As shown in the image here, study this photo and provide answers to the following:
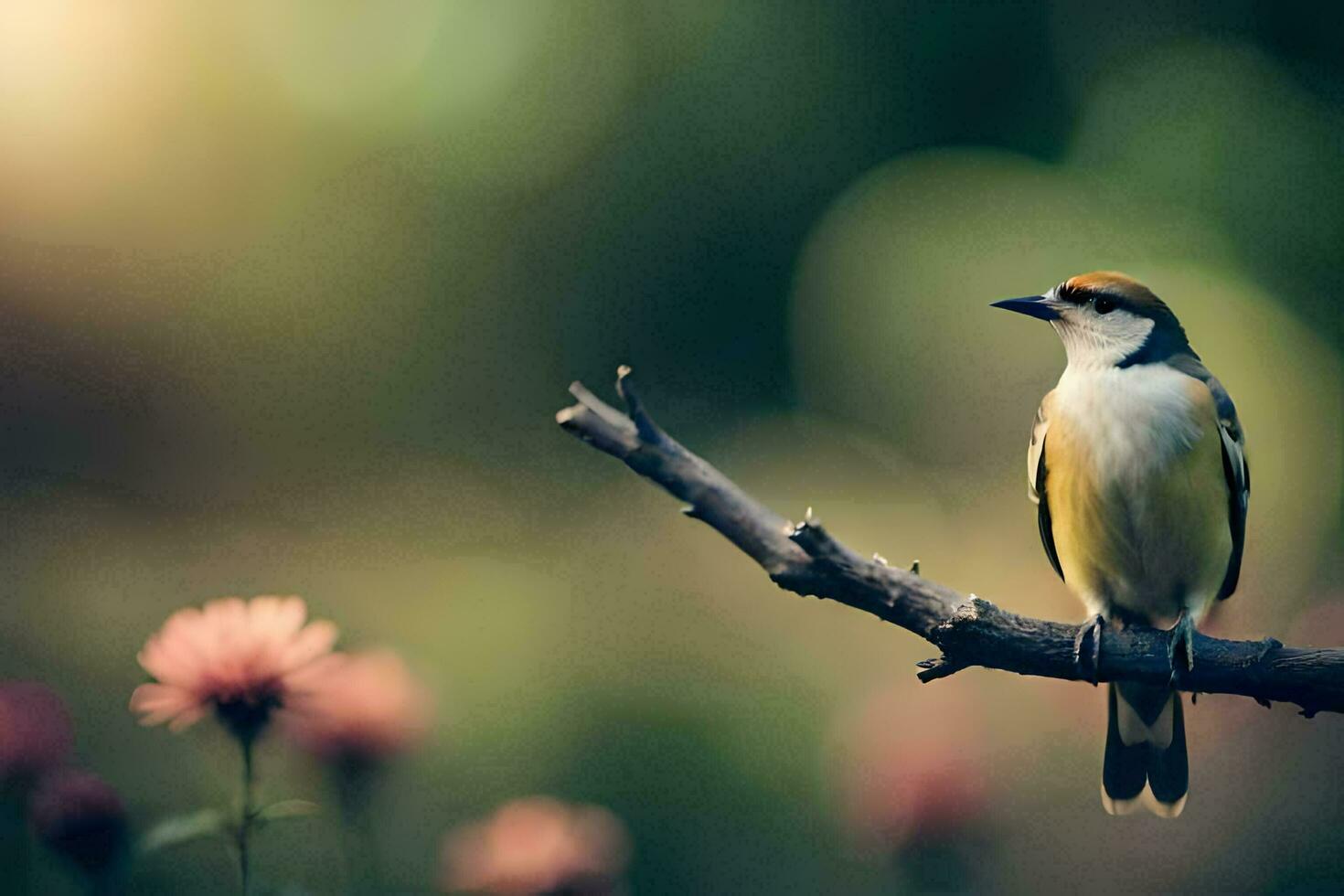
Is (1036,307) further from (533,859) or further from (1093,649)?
(533,859)

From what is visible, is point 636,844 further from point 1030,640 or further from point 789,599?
point 1030,640

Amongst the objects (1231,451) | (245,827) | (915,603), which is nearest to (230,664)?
(245,827)

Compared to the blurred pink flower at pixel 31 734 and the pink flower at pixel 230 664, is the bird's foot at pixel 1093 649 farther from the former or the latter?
the blurred pink flower at pixel 31 734

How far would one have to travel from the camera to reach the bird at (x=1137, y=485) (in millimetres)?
1198

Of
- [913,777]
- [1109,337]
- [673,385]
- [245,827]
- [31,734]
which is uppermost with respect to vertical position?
[673,385]

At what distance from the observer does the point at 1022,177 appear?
11.8ft

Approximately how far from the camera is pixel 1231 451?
4.11 feet

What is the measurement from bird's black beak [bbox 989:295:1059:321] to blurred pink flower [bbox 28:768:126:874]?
0.98 metres

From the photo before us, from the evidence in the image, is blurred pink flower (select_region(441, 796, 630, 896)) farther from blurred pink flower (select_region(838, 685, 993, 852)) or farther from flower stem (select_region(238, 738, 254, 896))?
blurred pink flower (select_region(838, 685, 993, 852))

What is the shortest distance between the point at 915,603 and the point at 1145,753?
494 mm

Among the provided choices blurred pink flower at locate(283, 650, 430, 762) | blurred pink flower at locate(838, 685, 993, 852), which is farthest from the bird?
blurred pink flower at locate(283, 650, 430, 762)

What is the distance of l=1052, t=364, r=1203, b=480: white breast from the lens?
1189 millimetres

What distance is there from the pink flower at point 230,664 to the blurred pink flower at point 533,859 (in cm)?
30

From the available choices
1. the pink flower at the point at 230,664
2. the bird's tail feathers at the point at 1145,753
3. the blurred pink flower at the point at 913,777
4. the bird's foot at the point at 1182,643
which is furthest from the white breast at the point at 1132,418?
the pink flower at the point at 230,664
